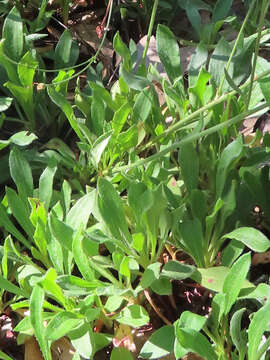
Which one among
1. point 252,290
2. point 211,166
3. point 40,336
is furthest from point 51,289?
point 211,166

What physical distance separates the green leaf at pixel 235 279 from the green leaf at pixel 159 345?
0.11 meters

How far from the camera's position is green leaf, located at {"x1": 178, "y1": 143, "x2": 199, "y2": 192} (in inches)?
52.8

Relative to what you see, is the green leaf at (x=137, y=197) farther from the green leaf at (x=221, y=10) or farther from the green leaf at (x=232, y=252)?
the green leaf at (x=221, y=10)

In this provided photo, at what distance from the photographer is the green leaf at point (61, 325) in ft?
3.63

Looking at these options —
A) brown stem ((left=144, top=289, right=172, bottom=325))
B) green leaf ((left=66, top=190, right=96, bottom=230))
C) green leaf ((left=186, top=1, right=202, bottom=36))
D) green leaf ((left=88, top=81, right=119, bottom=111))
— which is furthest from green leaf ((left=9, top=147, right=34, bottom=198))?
green leaf ((left=186, top=1, right=202, bottom=36))

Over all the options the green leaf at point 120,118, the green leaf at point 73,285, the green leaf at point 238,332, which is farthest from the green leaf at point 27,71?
the green leaf at point 238,332

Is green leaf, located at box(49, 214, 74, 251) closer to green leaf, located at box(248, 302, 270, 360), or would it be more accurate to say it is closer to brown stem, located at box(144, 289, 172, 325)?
brown stem, located at box(144, 289, 172, 325)

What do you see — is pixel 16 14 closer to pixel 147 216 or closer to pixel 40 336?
pixel 147 216

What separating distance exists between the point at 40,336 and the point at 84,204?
0.96 feet

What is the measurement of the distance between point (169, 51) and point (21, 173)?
0.49 meters

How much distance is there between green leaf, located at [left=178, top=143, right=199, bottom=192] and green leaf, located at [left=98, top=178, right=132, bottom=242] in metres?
0.18

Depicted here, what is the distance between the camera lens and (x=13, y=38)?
5.40 feet

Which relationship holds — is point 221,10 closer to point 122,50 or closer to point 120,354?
point 122,50

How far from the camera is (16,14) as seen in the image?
166cm
